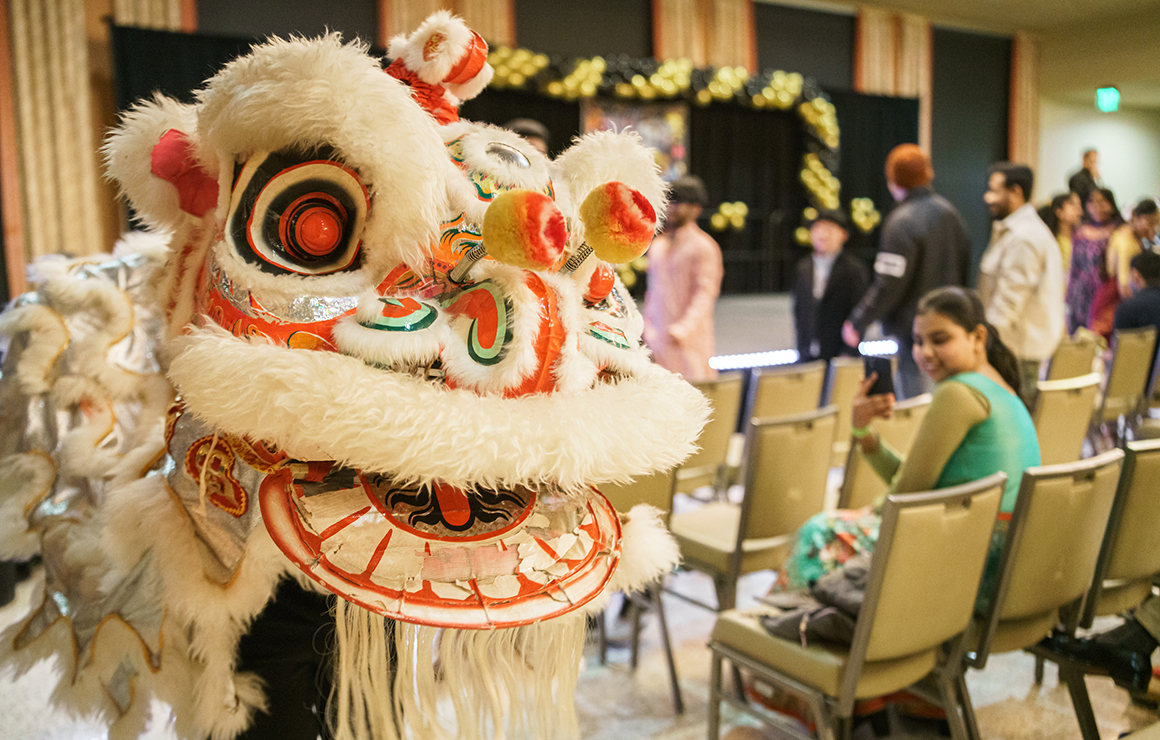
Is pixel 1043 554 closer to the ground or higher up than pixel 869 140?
closer to the ground

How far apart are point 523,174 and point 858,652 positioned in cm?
112

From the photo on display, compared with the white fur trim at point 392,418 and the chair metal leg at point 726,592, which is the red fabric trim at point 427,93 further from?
the chair metal leg at point 726,592

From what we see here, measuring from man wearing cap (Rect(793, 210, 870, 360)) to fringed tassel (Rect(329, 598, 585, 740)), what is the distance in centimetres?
397

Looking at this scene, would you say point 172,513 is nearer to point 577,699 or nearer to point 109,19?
point 577,699

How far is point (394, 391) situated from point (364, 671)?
325mm

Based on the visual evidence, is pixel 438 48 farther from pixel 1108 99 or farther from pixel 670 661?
pixel 1108 99

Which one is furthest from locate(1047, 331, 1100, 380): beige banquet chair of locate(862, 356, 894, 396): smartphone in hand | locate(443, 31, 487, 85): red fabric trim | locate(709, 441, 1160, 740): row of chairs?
locate(443, 31, 487, 85): red fabric trim

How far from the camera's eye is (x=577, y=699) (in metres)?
2.24

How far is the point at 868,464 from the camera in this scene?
7.43 ft

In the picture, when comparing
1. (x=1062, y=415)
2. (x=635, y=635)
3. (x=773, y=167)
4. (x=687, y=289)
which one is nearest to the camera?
(x=635, y=635)

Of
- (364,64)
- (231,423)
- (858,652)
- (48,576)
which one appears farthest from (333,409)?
(858,652)

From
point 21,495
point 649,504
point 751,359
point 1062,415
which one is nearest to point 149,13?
point 751,359

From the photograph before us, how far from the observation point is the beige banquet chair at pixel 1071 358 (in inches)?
156

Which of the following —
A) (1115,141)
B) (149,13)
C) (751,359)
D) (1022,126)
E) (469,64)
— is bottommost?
(751,359)
